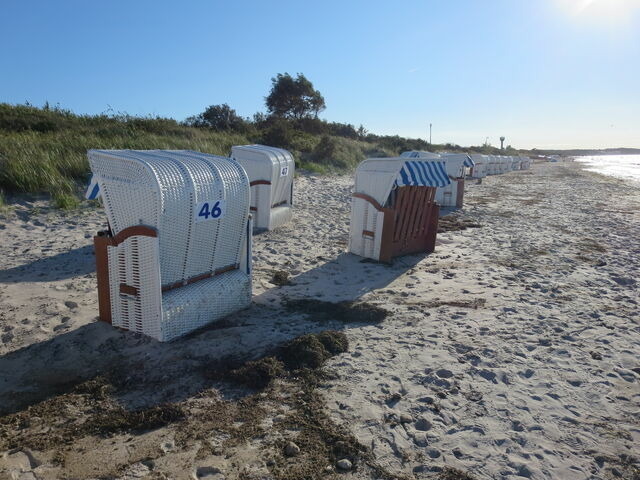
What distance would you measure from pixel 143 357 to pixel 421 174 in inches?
205

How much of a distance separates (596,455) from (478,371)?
1.10 meters

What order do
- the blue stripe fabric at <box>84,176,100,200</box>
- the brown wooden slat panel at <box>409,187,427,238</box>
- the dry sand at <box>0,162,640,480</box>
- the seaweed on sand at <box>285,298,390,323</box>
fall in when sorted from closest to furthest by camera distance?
the dry sand at <box>0,162,640,480</box> < the blue stripe fabric at <box>84,176,100,200</box> < the seaweed on sand at <box>285,298,390,323</box> < the brown wooden slat panel at <box>409,187,427,238</box>

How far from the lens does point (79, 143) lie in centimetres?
1325

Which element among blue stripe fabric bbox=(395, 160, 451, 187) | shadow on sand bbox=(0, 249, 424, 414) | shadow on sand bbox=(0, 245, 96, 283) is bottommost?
shadow on sand bbox=(0, 249, 424, 414)

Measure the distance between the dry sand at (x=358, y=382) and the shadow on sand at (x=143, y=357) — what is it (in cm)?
2

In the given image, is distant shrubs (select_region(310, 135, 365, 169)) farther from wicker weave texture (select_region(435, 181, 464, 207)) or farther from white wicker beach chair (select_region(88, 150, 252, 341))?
white wicker beach chair (select_region(88, 150, 252, 341))

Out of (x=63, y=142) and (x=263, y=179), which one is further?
(x=63, y=142)

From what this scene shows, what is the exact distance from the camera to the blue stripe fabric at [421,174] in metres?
7.34

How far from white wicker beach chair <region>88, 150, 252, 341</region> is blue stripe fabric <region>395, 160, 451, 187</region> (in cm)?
322

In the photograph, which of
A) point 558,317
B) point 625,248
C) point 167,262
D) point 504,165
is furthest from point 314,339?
point 504,165

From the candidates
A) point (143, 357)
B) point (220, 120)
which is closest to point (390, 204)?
point (143, 357)

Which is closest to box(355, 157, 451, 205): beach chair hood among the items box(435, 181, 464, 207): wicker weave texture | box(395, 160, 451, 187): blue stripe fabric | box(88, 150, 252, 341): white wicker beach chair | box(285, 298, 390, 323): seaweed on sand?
box(395, 160, 451, 187): blue stripe fabric

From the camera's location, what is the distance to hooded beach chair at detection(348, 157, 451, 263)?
24.4ft

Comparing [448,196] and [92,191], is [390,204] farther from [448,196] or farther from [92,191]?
[448,196]
